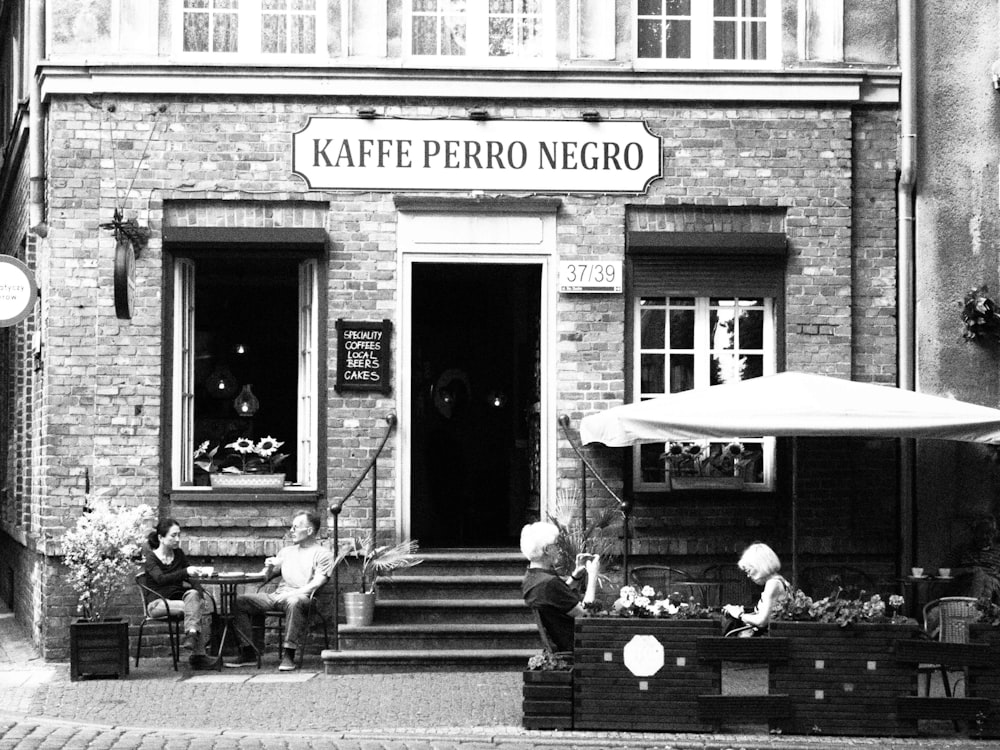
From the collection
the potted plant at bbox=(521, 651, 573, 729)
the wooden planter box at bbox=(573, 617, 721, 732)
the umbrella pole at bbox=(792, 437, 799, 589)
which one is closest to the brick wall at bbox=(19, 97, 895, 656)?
the umbrella pole at bbox=(792, 437, 799, 589)

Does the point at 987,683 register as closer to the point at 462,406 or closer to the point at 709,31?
the point at 709,31

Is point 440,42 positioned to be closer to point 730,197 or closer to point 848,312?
point 730,197

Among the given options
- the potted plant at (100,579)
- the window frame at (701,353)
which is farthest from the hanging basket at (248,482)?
the window frame at (701,353)

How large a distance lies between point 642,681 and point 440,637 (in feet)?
10.1

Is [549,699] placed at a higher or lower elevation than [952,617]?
lower

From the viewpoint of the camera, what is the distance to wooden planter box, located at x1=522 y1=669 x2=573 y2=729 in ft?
32.6

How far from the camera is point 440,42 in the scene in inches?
546

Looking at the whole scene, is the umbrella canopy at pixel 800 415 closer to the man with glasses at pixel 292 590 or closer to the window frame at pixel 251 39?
the man with glasses at pixel 292 590

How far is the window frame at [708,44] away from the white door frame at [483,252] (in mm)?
1676

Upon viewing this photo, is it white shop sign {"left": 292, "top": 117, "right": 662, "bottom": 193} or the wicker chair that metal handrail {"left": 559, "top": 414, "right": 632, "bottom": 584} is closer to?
the wicker chair

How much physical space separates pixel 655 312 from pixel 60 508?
5.12 m

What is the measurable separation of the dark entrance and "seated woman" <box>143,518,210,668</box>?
442 centimetres

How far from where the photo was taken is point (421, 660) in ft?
40.8

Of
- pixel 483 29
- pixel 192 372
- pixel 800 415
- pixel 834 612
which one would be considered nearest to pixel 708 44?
pixel 483 29
